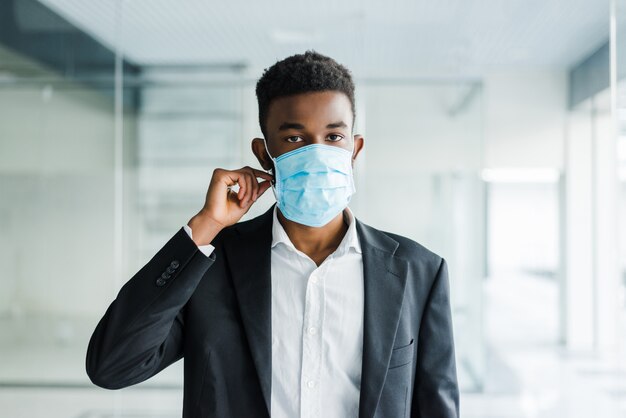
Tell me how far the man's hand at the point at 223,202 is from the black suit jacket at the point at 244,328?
42 mm

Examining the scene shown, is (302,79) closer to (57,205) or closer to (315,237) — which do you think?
(315,237)

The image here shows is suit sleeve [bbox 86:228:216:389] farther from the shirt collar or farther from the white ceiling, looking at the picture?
the white ceiling

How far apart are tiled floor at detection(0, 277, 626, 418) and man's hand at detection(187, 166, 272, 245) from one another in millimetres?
2475

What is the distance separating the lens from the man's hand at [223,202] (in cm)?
119

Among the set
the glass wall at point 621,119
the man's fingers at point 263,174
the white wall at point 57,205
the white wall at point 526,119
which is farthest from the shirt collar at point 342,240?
the white wall at point 526,119

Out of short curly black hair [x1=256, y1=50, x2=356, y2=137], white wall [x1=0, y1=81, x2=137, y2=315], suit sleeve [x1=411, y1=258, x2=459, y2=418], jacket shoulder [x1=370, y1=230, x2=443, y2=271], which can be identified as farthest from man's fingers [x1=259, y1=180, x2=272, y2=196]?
white wall [x1=0, y1=81, x2=137, y2=315]

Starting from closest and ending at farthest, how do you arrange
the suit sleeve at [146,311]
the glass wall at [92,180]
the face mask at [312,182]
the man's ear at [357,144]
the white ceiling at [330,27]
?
the suit sleeve at [146,311], the face mask at [312,182], the man's ear at [357,144], the glass wall at [92,180], the white ceiling at [330,27]

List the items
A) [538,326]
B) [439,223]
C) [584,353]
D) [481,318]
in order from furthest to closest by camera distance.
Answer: [538,326]
[584,353]
[481,318]
[439,223]

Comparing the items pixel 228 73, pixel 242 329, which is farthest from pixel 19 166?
pixel 242 329

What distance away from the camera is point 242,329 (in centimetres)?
121

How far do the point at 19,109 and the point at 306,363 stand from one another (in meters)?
3.24

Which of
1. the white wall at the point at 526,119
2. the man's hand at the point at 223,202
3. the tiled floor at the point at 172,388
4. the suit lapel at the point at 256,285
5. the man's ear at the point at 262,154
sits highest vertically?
the white wall at the point at 526,119

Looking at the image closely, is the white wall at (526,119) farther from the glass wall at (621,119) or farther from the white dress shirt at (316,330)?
the white dress shirt at (316,330)

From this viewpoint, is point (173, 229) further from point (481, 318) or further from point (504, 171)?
point (504, 171)
